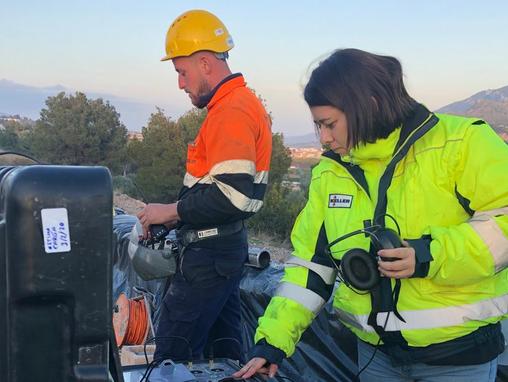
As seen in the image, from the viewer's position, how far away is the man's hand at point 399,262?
177 cm

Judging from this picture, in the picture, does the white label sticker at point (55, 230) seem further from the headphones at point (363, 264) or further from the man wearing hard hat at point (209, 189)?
the man wearing hard hat at point (209, 189)

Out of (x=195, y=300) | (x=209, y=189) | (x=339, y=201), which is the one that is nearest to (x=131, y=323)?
(x=195, y=300)

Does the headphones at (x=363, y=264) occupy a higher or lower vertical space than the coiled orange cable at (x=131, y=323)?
higher

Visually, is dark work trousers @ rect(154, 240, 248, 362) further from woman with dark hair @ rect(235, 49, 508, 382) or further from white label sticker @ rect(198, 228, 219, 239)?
woman with dark hair @ rect(235, 49, 508, 382)

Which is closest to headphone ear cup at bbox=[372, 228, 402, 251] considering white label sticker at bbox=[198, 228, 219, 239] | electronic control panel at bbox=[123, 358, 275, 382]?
electronic control panel at bbox=[123, 358, 275, 382]

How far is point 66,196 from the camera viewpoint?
113 cm

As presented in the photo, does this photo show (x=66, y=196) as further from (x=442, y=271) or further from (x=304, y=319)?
(x=304, y=319)

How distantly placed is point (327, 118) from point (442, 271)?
2.12 feet

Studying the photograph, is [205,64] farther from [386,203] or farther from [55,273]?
[55,273]

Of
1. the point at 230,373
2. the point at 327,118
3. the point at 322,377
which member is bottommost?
the point at 322,377

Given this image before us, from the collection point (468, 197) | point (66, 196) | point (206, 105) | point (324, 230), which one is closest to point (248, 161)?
point (206, 105)

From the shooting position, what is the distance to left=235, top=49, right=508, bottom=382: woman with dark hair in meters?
1.78

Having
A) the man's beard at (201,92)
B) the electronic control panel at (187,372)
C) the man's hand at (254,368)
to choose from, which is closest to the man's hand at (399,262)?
the man's hand at (254,368)

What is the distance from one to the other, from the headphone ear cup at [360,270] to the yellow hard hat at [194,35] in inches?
71.5
